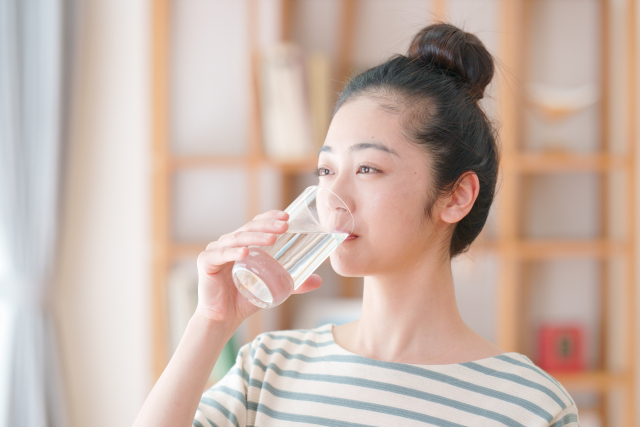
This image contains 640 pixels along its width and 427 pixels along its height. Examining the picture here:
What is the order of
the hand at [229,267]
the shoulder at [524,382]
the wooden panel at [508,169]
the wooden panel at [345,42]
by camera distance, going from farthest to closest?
the wooden panel at [345,42] → the wooden panel at [508,169] → the shoulder at [524,382] → the hand at [229,267]

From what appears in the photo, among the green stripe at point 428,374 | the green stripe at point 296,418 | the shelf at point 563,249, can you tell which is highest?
the green stripe at point 428,374

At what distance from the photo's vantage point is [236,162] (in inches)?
95.5

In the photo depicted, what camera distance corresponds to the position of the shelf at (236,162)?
2.38m

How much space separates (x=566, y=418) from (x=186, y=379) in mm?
650

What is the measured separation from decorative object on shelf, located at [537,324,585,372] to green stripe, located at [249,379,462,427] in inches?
69.3

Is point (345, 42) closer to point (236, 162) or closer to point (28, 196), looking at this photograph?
point (236, 162)

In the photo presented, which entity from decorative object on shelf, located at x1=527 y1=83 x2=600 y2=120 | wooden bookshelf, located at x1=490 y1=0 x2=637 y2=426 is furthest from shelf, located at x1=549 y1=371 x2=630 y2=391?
decorative object on shelf, located at x1=527 y1=83 x2=600 y2=120

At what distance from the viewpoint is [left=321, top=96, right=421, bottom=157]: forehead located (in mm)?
1035

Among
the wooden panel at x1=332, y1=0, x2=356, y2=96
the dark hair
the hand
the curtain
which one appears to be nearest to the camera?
the hand

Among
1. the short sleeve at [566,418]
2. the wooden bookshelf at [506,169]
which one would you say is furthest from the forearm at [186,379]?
the wooden bookshelf at [506,169]

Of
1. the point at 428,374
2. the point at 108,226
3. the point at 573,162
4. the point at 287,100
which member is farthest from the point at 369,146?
the point at 108,226

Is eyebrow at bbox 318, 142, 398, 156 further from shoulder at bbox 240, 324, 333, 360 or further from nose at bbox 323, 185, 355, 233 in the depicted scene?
shoulder at bbox 240, 324, 333, 360

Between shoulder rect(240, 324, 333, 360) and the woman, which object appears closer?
the woman

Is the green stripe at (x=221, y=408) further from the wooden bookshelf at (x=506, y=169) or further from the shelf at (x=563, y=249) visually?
the shelf at (x=563, y=249)
